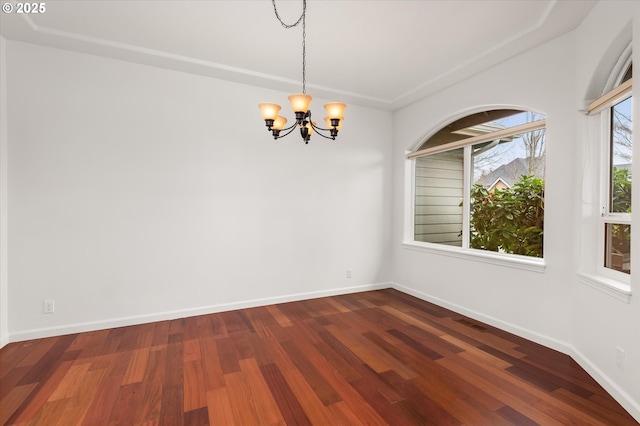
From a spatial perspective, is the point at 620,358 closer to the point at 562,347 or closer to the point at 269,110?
the point at 562,347

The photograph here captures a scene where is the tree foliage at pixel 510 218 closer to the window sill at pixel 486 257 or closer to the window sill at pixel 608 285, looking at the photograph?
the window sill at pixel 486 257

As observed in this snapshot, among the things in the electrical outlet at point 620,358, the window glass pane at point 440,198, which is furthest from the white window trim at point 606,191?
the window glass pane at point 440,198

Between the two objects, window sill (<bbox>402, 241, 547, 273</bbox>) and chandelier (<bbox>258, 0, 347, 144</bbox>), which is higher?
chandelier (<bbox>258, 0, 347, 144</bbox>)

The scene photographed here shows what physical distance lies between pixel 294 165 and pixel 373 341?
2.50 meters

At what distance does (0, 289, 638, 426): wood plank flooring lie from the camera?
6.47 feet

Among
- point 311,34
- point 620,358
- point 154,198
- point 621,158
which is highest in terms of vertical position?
point 311,34

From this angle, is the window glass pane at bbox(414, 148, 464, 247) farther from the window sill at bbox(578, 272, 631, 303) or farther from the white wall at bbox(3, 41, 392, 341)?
the window sill at bbox(578, 272, 631, 303)

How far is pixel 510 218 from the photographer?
350cm

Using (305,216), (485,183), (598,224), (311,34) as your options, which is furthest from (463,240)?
(311,34)

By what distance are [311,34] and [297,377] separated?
306 centimetres

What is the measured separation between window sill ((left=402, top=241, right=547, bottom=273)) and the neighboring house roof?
84 cm

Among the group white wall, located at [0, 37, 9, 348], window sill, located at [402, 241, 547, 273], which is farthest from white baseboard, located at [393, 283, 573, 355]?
white wall, located at [0, 37, 9, 348]

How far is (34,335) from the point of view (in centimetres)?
307

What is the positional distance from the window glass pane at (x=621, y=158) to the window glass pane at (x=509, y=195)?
639mm
